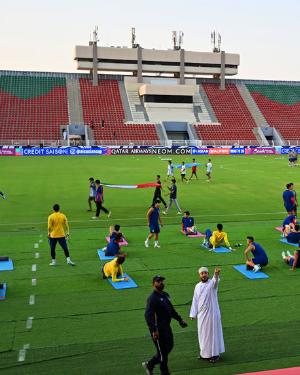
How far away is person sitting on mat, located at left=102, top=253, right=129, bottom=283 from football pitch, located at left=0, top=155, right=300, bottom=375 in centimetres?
30

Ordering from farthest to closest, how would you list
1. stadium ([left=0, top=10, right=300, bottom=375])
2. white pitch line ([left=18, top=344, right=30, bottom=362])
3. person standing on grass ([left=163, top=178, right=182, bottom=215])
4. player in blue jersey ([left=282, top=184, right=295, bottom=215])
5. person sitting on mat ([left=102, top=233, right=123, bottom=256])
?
person standing on grass ([left=163, top=178, right=182, bottom=215]) < player in blue jersey ([left=282, top=184, right=295, bottom=215]) < person sitting on mat ([left=102, top=233, right=123, bottom=256]) < stadium ([left=0, top=10, right=300, bottom=375]) < white pitch line ([left=18, top=344, right=30, bottom=362])

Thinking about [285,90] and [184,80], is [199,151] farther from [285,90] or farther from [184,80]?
[285,90]

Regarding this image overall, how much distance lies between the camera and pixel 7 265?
46.7 ft

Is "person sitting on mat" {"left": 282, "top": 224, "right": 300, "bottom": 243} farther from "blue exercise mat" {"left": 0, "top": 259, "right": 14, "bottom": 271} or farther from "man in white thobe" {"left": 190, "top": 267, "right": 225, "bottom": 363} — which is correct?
"blue exercise mat" {"left": 0, "top": 259, "right": 14, "bottom": 271}

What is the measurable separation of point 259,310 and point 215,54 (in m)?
88.8

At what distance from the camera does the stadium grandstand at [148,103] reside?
7625cm

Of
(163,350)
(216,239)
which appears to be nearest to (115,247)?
(216,239)

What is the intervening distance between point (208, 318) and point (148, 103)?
256 feet

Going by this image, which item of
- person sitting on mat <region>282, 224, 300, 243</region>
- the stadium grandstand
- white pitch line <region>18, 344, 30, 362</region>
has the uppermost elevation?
the stadium grandstand

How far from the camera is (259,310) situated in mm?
10711

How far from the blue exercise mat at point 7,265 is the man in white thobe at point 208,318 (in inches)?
300

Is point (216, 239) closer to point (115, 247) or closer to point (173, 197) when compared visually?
point (115, 247)

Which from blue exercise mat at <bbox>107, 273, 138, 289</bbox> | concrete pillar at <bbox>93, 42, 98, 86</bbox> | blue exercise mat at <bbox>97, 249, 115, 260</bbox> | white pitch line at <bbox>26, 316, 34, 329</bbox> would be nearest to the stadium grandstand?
concrete pillar at <bbox>93, 42, 98, 86</bbox>

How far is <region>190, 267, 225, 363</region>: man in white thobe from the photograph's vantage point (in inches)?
324
